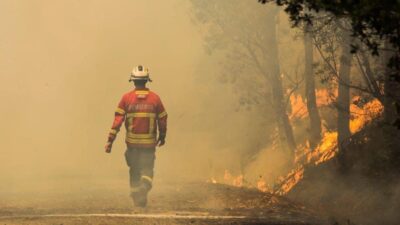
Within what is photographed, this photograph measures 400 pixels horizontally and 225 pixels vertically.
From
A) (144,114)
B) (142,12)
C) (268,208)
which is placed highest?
(142,12)

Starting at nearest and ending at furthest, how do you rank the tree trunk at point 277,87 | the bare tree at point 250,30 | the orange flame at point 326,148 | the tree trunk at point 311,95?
1. the orange flame at point 326,148
2. the tree trunk at point 311,95
3. the bare tree at point 250,30
4. the tree trunk at point 277,87

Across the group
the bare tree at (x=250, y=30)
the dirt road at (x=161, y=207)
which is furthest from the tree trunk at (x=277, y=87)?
the dirt road at (x=161, y=207)

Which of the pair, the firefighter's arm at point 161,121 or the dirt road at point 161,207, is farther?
the firefighter's arm at point 161,121

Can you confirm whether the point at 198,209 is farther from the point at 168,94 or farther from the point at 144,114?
the point at 168,94

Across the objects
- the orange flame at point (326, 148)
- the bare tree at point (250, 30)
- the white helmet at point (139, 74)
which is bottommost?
the orange flame at point (326, 148)

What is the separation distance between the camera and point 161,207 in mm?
12617

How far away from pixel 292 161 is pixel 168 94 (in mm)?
16278

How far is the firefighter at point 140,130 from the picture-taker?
12.8 m

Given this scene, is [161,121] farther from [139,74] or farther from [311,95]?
[311,95]

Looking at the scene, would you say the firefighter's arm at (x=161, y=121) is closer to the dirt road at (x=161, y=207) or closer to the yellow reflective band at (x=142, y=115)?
the yellow reflective band at (x=142, y=115)

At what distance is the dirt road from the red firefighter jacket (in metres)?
1.12

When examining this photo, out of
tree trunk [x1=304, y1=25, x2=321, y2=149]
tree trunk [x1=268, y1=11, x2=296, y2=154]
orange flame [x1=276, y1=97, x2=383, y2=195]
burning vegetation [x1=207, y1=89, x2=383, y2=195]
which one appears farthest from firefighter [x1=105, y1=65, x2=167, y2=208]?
tree trunk [x1=268, y1=11, x2=296, y2=154]

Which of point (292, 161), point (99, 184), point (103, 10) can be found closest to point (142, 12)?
point (103, 10)

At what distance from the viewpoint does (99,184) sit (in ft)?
61.8
